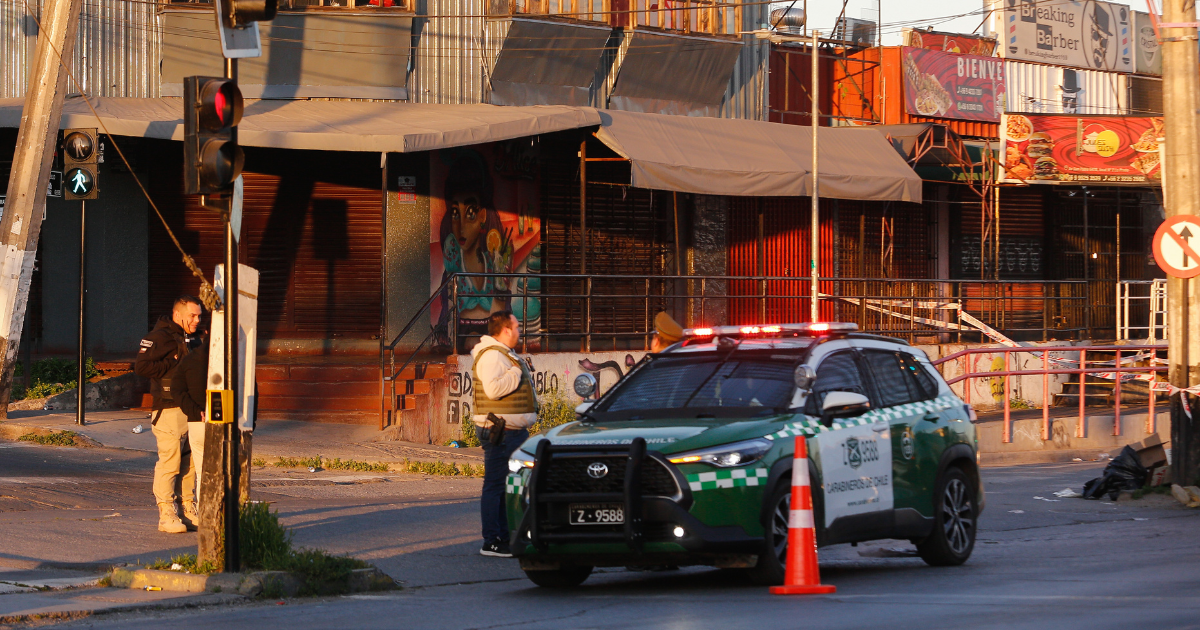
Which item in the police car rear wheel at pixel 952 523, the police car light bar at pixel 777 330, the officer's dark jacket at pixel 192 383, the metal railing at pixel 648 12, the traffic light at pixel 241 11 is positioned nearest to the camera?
the traffic light at pixel 241 11

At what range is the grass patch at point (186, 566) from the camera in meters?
8.25

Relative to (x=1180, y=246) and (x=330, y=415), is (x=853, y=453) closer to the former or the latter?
(x=1180, y=246)

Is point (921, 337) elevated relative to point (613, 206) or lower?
lower

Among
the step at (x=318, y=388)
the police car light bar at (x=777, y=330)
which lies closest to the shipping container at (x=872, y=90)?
the step at (x=318, y=388)

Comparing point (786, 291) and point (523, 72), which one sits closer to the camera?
point (523, 72)

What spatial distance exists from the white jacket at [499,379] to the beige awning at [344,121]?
8144 millimetres

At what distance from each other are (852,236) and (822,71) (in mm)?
3619

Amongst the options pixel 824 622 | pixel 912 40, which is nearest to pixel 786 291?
pixel 912 40

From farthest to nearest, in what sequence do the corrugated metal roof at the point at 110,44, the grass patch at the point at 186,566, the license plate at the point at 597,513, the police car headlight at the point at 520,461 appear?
the corrugated metal roof at the point at 110,44, the police car headlight at the point at 520,461, the grass patch at the point at 186,566, the license plate at the point at 597,513

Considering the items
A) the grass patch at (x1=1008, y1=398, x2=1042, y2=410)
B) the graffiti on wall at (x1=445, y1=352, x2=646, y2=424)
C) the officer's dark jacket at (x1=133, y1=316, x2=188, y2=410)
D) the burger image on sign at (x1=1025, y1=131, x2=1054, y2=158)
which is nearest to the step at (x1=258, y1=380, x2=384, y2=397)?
the graffiti on wall at (x1=445, y1=352, x2=646, y2=424)

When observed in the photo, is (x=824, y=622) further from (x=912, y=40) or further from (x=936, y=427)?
(x=912, y=40)

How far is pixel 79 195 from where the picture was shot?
55.4 feet

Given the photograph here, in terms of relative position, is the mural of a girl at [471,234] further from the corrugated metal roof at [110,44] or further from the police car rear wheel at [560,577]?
the police car rear wheel at [560,577]

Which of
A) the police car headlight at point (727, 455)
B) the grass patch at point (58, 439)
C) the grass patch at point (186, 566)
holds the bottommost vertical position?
the grass patch at point (186, 566)
